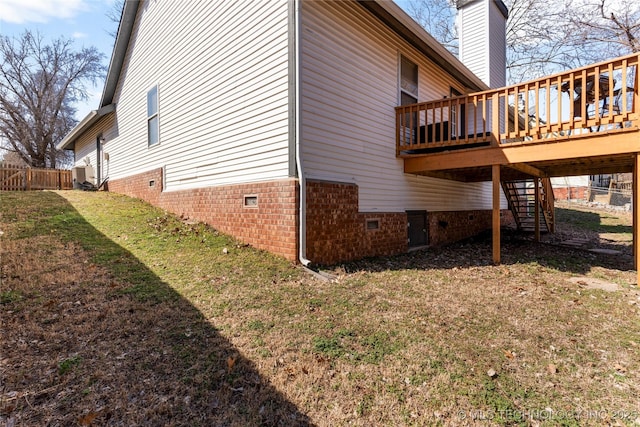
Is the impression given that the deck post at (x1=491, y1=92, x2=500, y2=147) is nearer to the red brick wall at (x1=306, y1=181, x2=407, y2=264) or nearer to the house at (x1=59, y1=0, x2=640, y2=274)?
the house at (x1=59, y1=0, x2=640, y2=274)

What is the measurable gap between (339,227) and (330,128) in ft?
5.95

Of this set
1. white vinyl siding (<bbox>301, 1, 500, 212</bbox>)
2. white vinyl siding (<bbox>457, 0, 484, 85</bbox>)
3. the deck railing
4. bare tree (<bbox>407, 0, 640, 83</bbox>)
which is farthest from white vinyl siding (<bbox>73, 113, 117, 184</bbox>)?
bare tree (<bbox>407, 0, 640, 83</bbox>)

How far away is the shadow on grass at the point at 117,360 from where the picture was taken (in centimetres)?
216

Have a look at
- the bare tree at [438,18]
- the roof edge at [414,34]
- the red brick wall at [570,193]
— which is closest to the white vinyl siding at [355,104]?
the roof edge at [414,34]

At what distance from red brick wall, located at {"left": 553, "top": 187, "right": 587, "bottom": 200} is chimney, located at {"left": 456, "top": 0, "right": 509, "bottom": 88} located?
12.1m

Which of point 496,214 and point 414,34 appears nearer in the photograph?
point 496,214

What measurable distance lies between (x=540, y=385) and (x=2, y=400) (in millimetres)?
3923

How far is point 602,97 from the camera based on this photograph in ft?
21.7

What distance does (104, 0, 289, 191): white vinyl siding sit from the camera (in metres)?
5.64

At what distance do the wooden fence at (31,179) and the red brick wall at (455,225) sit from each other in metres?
17.2

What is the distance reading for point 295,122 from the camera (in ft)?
17.1

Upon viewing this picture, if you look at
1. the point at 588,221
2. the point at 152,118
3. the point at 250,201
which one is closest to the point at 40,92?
the point at 152,118

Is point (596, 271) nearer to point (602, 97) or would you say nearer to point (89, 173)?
point (602, 97)

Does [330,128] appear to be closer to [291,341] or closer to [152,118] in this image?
[291,341]
